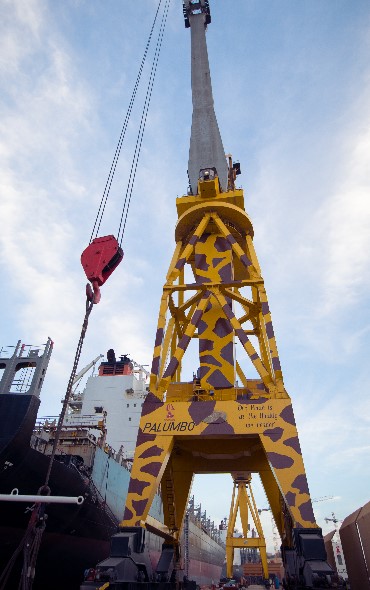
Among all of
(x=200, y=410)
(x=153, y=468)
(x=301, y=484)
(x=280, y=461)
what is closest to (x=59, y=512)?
(x=153, y=468)

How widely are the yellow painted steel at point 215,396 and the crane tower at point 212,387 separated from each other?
31mm

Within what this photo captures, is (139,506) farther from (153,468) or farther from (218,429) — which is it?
(218,429)

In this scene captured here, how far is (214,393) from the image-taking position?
13172 millimetres

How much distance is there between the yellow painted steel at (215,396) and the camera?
10727 millimetres

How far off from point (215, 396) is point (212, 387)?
0.80m

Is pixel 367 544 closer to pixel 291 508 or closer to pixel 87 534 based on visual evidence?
pixel 291 508

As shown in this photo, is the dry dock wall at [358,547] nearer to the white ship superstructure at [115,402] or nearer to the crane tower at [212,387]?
the crane tower at [212,387]

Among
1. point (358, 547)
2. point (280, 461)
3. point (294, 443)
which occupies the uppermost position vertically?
point (294, 443)

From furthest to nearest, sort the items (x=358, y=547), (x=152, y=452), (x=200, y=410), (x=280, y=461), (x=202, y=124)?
(x=202, y=124)
(x=200, y=410)
(x=152, y=452)
(x=280, y=461)
(x=358, y=547)

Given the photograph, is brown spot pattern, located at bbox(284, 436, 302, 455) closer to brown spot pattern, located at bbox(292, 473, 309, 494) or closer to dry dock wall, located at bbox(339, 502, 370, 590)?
brown spot pattern, located at bbox(292, 473, 309, 494)

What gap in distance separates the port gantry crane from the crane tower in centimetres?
3

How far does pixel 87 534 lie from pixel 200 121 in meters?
18.2

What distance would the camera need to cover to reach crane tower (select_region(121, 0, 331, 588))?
10703mm

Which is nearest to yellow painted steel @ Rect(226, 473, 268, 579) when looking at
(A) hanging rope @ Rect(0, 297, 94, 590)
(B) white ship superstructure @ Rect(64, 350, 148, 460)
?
(B) white ship superstructure @ Rect(64, 350, 148, 460)
